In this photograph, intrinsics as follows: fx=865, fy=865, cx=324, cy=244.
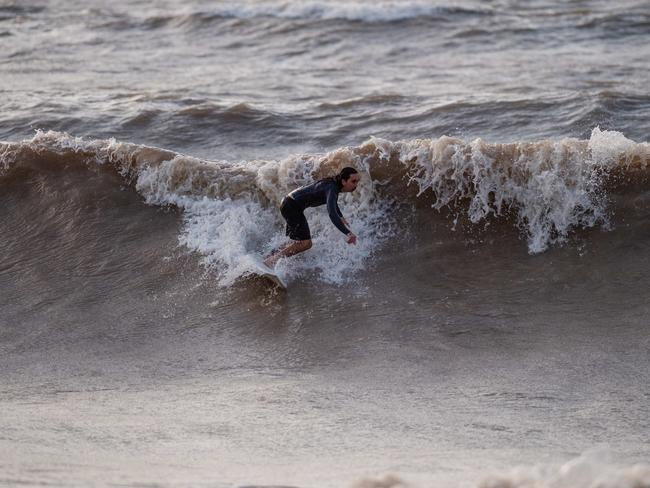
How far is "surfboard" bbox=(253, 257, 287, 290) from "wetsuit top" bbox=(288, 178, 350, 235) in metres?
0.71

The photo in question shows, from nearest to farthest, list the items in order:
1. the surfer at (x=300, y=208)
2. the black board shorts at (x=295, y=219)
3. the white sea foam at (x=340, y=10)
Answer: the surfer at (x=300, y=208), the black board shorts at (x=295, y=219), the white sea foam at (x=340, y=10)

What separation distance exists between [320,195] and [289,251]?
0.66 metres

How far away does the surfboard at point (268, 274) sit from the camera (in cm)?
848

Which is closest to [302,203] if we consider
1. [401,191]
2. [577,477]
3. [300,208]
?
[300,208]

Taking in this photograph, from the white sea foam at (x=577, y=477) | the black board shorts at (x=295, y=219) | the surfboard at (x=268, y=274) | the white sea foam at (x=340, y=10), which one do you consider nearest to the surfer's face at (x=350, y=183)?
the black board shorts at (x=295, y=219)

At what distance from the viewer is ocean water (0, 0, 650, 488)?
18.3 ft

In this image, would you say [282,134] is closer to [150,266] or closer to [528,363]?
[150,266]

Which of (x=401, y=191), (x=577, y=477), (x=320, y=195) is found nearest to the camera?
(x=577, y=477)

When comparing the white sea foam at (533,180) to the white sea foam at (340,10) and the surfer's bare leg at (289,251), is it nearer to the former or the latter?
the surfer's bare leg at (289,251)

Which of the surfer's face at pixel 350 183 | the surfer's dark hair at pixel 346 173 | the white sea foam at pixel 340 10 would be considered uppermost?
the white sea foam at pixel 340 10

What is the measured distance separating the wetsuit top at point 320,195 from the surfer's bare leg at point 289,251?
363 millimetres

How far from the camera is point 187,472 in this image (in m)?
5.01

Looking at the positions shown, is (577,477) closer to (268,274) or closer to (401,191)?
(268,274)

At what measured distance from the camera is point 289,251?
8.76 metres
